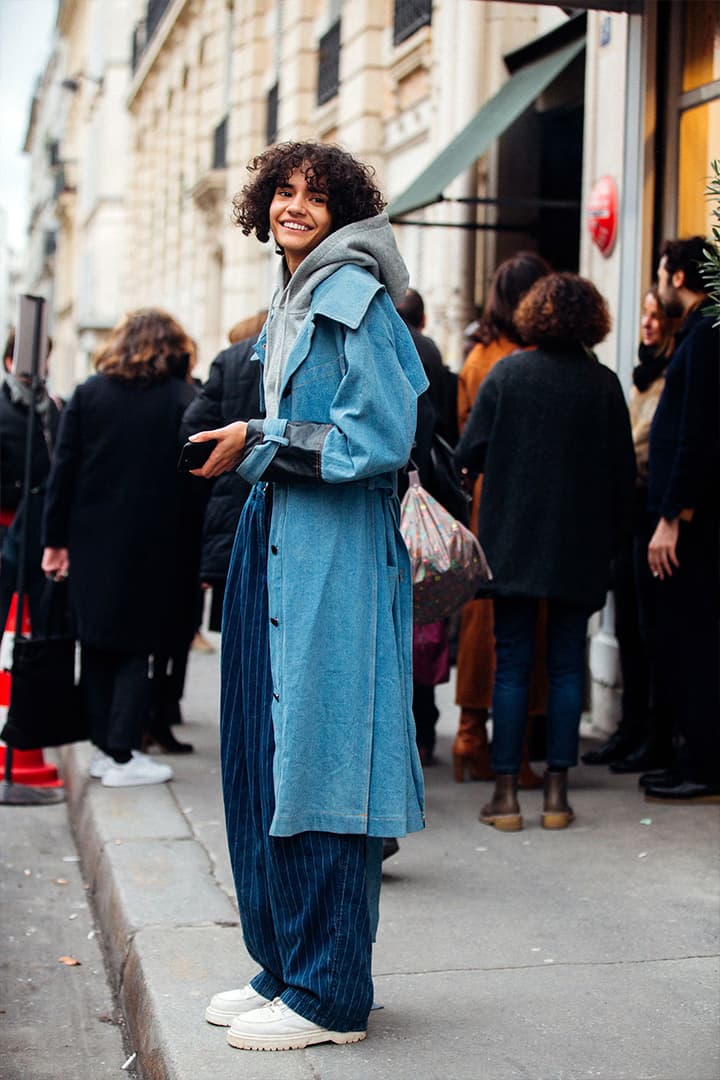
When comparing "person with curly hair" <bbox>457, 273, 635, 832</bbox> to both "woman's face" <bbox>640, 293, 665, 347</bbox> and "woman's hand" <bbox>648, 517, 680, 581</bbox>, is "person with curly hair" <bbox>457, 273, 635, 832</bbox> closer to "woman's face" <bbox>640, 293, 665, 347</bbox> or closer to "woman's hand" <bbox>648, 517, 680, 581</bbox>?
"woman's hand" <bbox>648, 517, 680, 581</bbox>

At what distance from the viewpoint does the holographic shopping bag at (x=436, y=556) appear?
5.03 meters

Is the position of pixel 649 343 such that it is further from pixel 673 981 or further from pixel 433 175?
pixel 433 175

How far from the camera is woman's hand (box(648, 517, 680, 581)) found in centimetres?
570

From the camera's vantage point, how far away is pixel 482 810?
579 cm

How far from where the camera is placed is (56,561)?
6.44 metres

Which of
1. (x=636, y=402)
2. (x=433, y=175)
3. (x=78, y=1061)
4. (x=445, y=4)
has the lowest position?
(x=78, y=1061)

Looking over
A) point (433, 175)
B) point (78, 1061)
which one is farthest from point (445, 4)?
point (78, 1061)

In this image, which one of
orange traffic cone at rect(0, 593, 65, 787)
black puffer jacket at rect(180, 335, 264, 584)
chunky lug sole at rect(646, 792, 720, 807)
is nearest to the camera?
black puffer jacket at rect(180, 335, 264, 584)

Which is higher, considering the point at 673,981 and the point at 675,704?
the point at 675,704

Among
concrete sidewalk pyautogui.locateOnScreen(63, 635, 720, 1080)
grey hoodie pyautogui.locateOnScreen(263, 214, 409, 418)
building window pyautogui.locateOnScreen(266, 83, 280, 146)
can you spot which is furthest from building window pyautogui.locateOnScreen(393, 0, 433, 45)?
grey hoodie pyautogui.locateOnScreen(263, 214, 409, 418)

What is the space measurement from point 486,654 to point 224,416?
1.51 m

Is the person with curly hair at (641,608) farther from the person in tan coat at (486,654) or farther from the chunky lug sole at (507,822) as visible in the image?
the chunky lug sole at (507,822)

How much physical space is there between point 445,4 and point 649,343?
585 centimetres

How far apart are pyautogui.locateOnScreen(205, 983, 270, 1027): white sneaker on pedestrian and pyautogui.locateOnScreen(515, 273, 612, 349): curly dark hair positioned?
2.77m
